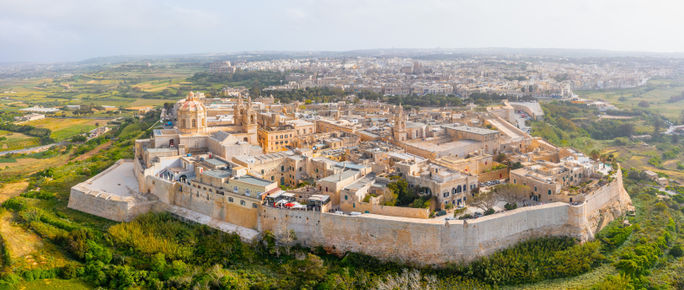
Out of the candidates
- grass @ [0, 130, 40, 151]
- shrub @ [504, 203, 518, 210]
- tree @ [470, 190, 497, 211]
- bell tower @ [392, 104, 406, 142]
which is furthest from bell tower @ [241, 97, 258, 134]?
grass @ [0, 130, 40, 151]

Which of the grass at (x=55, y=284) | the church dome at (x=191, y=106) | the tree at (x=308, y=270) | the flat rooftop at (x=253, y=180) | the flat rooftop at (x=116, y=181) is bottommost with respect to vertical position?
the grass at (x=55, y=284)

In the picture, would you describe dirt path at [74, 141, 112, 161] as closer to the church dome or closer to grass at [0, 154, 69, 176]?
grass at [0, 154, 69, 176]

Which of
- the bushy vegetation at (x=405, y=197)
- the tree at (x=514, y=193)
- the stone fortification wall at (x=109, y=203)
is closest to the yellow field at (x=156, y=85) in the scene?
the stone fortification wall at (x=109, y=203)

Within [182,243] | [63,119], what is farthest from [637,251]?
[63,119]

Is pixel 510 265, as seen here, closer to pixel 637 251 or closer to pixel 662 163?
pixel 637 251

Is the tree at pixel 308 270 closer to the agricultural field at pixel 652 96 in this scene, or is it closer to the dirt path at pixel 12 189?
the dirt path at pixel 12 189

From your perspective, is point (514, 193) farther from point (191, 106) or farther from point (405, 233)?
point (191, 106)

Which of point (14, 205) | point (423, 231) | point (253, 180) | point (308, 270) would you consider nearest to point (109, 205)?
point (14, 205)
